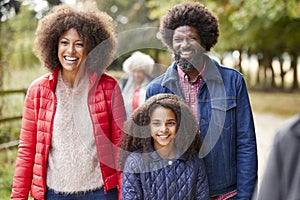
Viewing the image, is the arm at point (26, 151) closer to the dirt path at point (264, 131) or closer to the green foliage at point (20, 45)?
the dirt path at point (264, 131)

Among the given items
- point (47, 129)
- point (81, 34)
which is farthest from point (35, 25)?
point (47, 129)

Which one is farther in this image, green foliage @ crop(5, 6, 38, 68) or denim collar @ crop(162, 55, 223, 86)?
green foliage @ crop(5, 6, 38, 68)

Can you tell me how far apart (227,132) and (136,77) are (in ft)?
10.6

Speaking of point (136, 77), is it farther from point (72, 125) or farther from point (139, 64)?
point (72, 125)

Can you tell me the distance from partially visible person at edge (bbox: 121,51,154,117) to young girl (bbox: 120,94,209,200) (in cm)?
268

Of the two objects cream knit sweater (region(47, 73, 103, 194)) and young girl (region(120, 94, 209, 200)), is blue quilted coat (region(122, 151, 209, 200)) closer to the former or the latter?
young girl (region(120, 94, 209, 200))

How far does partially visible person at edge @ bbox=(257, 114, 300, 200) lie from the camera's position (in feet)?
3.94

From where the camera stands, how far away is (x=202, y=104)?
266 cm

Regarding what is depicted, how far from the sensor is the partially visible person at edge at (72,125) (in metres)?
2.67

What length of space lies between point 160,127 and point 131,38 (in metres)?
1.41

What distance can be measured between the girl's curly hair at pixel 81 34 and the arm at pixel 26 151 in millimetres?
283

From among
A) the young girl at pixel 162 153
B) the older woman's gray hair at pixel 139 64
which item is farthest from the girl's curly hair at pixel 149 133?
the older woman's gray hair at pixel 139 64

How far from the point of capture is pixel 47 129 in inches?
104

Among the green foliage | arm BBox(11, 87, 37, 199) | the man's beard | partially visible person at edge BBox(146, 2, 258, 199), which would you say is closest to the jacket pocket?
partially visible person at edge BBox(146, 2, 258, 199)
